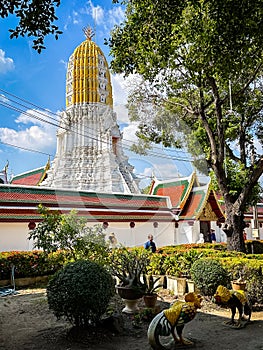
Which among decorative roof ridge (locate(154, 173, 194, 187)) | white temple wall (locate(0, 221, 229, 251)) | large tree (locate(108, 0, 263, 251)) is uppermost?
large tree (locate(108, 0, 263, 251))

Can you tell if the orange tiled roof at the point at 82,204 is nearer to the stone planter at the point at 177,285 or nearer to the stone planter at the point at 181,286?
the stone planter at the point at 177,285

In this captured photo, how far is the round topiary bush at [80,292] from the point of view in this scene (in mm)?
6074

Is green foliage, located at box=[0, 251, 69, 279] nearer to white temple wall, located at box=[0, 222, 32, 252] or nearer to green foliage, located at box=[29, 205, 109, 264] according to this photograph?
green foliage, located at box=[29, 205, 109, 264]

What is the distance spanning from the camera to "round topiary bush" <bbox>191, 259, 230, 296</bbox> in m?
9.04

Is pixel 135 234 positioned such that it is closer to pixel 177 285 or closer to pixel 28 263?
pixel 28 263

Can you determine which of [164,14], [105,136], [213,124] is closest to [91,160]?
[105,136]

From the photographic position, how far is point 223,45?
9.88 meters

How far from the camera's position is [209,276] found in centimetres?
909

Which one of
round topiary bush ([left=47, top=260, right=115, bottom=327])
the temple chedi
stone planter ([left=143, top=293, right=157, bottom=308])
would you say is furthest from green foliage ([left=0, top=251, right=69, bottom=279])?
the temple chedi

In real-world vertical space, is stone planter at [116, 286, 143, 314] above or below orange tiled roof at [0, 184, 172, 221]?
below

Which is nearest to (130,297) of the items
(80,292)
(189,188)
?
(80,292)

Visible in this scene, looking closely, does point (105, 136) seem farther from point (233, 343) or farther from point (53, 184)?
point (233, 343)

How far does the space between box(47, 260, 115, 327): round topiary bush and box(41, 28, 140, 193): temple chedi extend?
1796 cm

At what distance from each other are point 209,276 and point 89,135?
2157 centimetres
